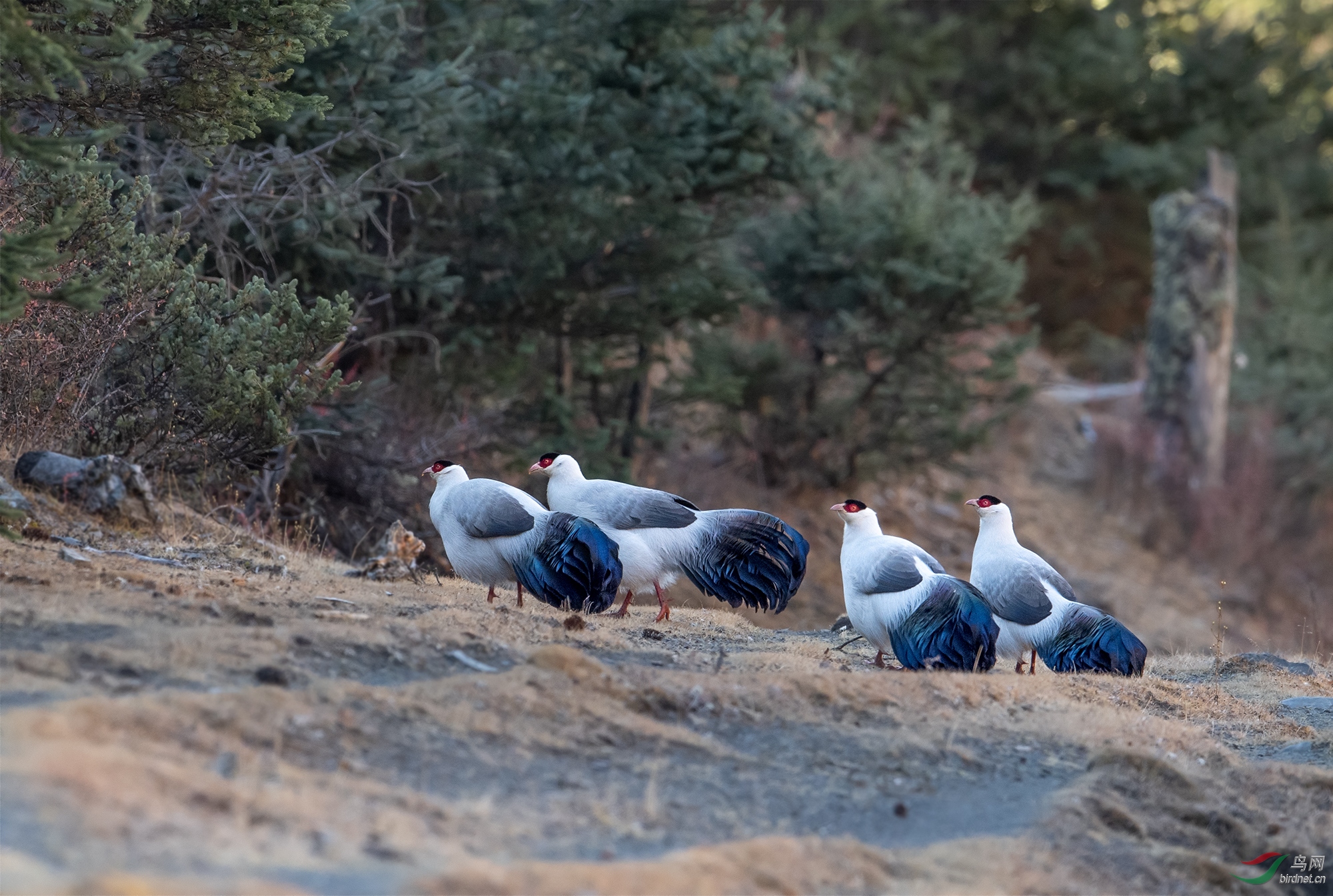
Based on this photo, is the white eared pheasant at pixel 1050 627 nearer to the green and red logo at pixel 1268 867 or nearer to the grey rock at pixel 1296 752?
the grey rock at pixel 1296 752

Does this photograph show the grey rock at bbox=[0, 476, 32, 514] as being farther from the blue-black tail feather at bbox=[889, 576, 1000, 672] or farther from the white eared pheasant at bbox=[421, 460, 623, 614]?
Answer: the blue-black tail feather at bbox=[889, 576, 1000, 672]

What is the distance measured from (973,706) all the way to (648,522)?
7.33 ft

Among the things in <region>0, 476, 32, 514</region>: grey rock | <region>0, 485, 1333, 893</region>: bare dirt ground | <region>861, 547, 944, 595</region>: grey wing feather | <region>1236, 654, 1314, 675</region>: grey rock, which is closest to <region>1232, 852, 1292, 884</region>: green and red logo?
<region>0, 485, 1333, 893</region>: bare dirt ground

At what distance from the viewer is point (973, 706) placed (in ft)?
20.8

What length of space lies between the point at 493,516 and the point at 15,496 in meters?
2.60

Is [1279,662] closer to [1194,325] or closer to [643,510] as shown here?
[643,510]

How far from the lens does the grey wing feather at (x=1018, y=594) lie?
7441 millimetres

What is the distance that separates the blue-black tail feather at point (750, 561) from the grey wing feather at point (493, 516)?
1.05 metres

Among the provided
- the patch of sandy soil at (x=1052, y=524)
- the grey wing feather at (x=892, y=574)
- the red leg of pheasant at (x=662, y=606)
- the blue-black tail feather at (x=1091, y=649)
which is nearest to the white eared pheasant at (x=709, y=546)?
the red leg of pheasant at (x=662, y=606)

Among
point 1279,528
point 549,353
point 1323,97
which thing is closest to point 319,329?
point 549,353

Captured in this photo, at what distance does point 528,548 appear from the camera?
289 inches

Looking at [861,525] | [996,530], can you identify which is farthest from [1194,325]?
[861,525]

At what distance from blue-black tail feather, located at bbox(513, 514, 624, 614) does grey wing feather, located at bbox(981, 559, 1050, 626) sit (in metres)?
2.12

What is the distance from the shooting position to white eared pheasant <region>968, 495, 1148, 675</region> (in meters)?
7.50
